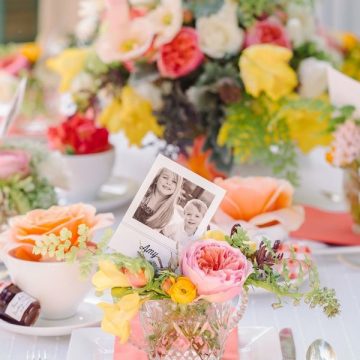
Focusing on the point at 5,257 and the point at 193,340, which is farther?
the point at 5,257

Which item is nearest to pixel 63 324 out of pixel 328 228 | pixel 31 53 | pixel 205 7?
pixel 328 228

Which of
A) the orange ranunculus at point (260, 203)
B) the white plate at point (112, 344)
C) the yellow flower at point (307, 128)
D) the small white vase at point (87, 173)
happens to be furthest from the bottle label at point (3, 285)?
the yellow flower at point (307, 128)

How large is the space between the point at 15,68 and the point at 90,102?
0.52 metres

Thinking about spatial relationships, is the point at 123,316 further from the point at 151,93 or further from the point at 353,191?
the point at 151,93

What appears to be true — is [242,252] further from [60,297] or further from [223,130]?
[223,130]

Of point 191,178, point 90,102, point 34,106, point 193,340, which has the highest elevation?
point 191,178

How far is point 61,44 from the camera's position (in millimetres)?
2084

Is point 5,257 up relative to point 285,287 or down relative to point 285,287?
down

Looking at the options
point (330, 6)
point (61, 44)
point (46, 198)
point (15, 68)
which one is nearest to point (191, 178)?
point (46, 198)

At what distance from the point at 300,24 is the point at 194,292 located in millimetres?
1015

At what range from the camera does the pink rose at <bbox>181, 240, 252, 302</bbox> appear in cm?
82

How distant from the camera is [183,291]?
82 cm

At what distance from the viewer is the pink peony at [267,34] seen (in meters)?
1.63

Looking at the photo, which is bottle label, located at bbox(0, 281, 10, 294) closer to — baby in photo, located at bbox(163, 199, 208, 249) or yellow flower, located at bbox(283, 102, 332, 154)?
baby in photo, located at bbox(163, 199, 208, 249)
